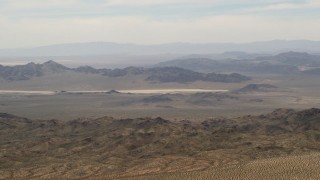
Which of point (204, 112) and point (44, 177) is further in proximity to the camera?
point (204, 112)

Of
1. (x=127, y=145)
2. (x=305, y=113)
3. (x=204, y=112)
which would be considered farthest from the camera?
(x=204, y=112)

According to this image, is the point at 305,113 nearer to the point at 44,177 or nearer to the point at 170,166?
the point at 170,166

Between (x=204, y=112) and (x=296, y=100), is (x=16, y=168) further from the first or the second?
(x=296, y=100)

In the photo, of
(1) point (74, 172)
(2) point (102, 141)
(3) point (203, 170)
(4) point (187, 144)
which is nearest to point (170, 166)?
(3) point (203, 170)

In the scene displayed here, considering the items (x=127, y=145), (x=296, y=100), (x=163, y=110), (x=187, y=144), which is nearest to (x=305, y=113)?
(x=187, y=144)

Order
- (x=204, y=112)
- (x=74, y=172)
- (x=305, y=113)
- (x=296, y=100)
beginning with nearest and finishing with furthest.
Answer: (x=74, y=172) → (x=305, y=113) → (x=204, y=112) → (x=296, y=100)

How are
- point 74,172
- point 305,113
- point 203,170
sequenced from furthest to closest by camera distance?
point 305,113 → point 74,172 → point 203,170
